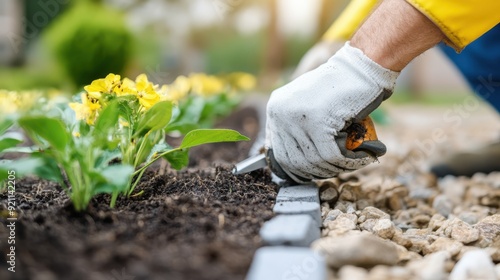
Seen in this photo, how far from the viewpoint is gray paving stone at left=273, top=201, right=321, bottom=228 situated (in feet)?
4.28

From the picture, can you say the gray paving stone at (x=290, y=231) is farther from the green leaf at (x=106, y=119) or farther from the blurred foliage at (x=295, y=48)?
the blurred foliage at (x=295, y=48)

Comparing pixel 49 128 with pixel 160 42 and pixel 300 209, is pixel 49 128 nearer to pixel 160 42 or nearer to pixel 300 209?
pixel 300 209

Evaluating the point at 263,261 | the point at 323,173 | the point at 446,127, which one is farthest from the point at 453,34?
the point at 446,127

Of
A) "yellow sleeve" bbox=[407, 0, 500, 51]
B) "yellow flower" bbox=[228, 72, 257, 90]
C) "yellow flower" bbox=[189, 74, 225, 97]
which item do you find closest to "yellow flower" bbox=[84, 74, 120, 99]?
"yellow sleeve" bbox=[407, 0, 500, 51]

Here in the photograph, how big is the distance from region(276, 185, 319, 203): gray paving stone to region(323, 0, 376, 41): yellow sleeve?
3.23 feet

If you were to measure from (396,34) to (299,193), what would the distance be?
0.49 meters

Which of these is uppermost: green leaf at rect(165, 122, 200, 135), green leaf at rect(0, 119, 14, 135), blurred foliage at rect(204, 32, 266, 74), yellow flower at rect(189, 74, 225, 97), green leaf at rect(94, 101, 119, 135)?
blurred foliage at rect(204, 32, 266, 74)

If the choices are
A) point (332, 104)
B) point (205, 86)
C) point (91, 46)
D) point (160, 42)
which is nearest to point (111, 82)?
point (332, 104)

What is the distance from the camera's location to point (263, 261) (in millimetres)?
1006

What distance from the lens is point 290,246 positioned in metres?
1.11

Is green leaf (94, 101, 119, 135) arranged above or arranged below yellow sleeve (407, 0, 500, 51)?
below

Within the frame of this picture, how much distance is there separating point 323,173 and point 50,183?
854 mm

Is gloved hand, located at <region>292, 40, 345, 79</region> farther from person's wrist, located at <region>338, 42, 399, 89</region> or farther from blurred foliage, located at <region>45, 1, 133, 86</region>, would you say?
blurred foliage, located at <region>45, 1, 133, 86</region>

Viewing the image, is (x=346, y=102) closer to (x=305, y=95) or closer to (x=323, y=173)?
(x=305, y=95)
